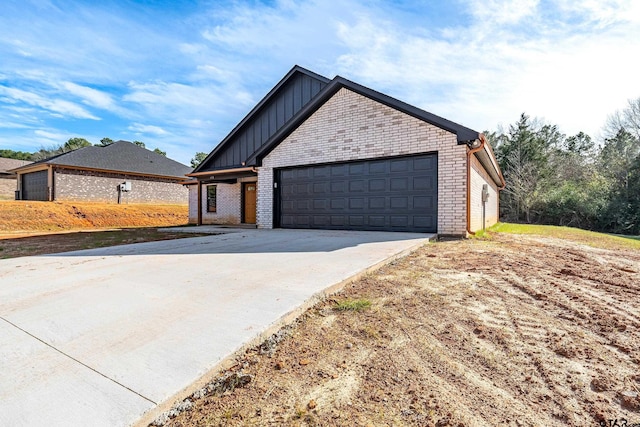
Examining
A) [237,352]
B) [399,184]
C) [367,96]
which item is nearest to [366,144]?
[367,96]

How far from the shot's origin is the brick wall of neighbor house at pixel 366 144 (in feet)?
25.7

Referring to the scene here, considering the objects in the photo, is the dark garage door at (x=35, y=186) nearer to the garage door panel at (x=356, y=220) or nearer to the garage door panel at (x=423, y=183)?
the garage door panel at (x=356, y=220)

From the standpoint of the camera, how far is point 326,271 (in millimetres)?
3867

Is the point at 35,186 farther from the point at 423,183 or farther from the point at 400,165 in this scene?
the point at 423,183

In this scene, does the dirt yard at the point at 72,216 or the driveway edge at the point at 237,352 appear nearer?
the driveway edge at the point at 237,352

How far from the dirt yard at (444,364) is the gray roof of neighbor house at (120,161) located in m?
24.5

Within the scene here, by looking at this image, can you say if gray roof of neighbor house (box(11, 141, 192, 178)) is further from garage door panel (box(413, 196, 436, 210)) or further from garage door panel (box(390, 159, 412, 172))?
garage door panel (box(413, 196, 436, 210))

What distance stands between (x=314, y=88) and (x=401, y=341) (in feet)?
44.4

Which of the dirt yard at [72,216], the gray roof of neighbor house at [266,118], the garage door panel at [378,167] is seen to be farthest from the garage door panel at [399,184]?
the dirt yard at [72,216]

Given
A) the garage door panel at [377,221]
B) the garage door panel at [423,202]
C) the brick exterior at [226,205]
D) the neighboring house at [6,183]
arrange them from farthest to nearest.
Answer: the neighboring house at [6,183] < the brick exterior at [226,205] < the garage door panel at [377,221] < the garage door panel at [423,202]

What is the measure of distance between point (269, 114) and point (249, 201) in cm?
432

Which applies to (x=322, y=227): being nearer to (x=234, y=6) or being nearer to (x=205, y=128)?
(x=234, y=6)

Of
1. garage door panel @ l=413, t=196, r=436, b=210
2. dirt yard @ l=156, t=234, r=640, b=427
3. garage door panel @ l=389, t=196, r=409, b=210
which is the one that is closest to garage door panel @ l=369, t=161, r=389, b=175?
garage door panel @ l=389, t=196, r=409, b=210

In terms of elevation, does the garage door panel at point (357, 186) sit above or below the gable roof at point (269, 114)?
below
